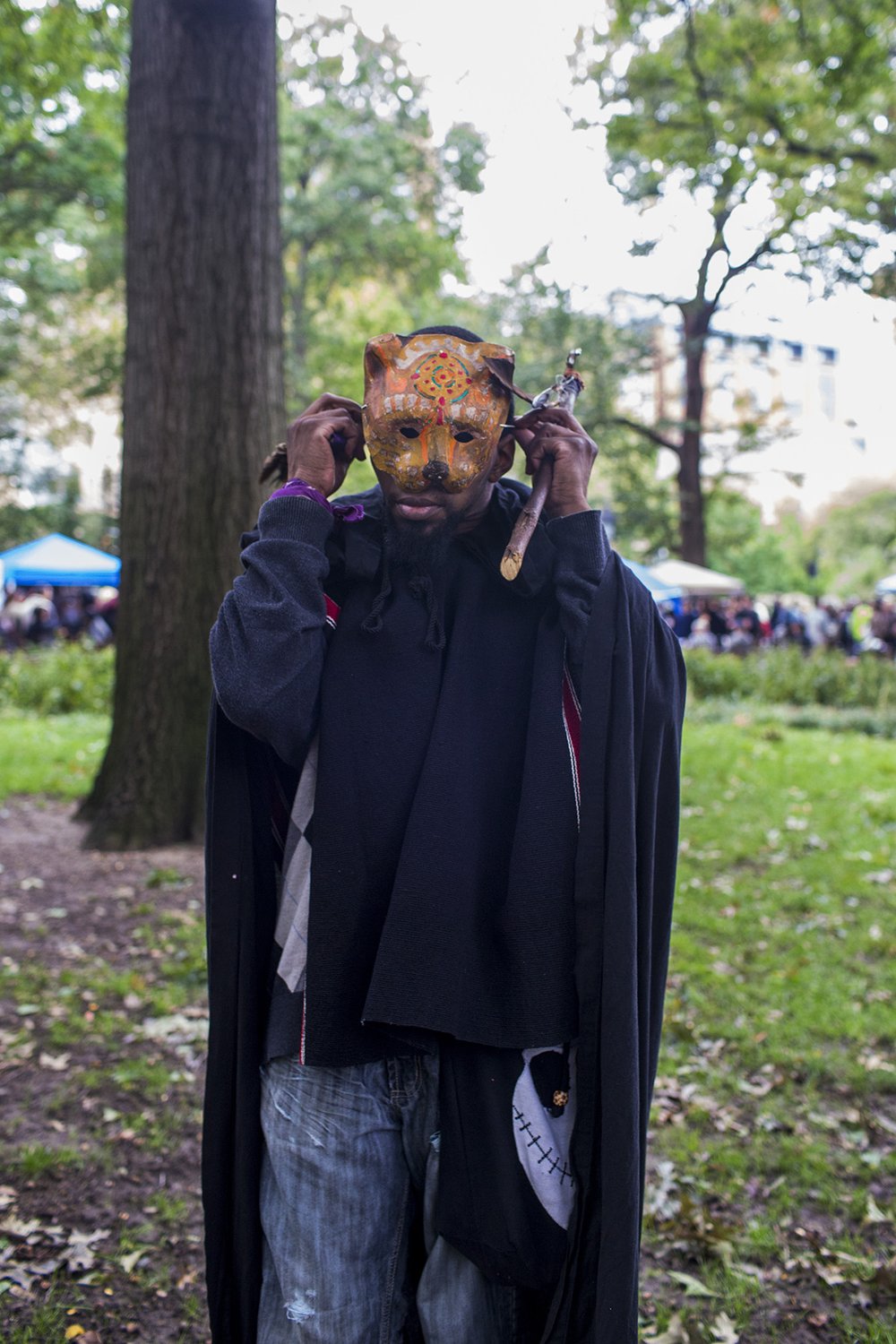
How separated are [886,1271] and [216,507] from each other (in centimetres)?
492

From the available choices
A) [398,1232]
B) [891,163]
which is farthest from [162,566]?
[891,163]

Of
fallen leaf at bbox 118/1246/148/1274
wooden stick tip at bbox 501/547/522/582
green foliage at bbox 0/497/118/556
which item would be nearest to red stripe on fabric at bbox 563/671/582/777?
wooden stick tip at bbox 501/547/522/582

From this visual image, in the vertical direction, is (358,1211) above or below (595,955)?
below

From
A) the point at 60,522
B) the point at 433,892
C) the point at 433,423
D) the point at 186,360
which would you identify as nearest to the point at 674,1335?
the point at 433,892

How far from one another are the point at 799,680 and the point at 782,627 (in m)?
13.3

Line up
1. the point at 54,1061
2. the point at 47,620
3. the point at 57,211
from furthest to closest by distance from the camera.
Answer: the point at 47,620
the point at 57,211
the point at 54,1061

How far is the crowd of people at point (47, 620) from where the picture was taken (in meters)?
20.2

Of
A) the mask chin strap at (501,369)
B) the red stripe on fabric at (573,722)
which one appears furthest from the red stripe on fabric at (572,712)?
the mask chin strap at (501,369)

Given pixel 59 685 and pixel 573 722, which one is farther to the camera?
pixel 59 685

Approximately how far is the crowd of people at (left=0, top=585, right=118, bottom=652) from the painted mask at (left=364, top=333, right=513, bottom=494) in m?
17.2

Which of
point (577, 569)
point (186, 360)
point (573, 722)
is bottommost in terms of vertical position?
point (573, 722)

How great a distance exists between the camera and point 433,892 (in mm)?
1912

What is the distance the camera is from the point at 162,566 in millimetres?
6430

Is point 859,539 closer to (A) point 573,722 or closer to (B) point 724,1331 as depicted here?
(B) point 724,1331
